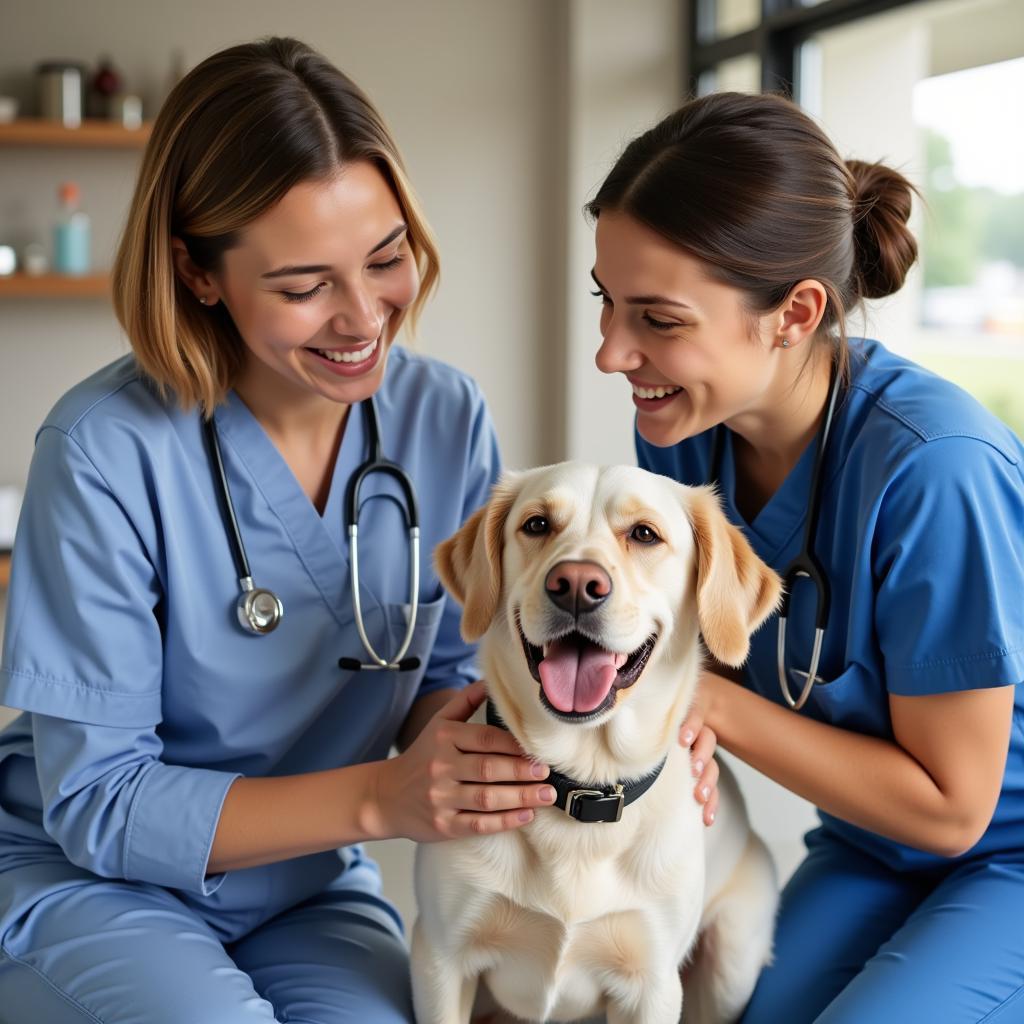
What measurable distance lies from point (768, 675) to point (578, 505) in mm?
486

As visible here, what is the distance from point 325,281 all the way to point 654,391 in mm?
457

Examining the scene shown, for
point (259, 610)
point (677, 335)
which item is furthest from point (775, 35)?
point (259, 610)

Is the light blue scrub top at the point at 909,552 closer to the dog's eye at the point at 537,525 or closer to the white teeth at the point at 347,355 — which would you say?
the dog's eye at the point at 537,525

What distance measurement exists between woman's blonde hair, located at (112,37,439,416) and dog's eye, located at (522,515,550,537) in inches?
19.0

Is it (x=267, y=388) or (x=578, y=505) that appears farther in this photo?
(x=267, y=388)

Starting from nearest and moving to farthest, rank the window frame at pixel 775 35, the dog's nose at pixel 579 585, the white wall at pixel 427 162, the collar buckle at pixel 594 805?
the dog's nose at pixel 579 585
the collar buckle at pixel 594 805
the window frame at pixel 775 35
the white wall at pixel 427 162

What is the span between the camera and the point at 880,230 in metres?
1.59

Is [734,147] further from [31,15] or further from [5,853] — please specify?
[31,15]

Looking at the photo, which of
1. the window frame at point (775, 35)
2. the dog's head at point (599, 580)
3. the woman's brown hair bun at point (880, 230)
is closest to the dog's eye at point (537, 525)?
the dog's head at point (599, 580)

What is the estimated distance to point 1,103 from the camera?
3570 millimetres

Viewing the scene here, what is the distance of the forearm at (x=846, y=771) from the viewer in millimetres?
1459

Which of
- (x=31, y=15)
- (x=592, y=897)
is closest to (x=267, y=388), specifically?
(x=592, y=897)

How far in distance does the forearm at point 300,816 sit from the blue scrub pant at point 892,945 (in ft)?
1.99

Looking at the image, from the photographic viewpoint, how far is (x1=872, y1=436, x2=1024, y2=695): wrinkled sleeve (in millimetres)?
1396
